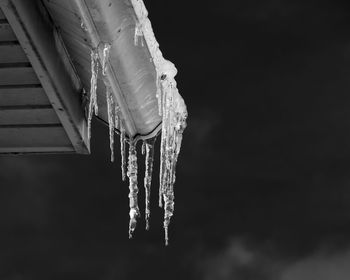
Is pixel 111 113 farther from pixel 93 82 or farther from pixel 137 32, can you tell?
pixel 137 32

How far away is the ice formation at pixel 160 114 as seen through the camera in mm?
3488

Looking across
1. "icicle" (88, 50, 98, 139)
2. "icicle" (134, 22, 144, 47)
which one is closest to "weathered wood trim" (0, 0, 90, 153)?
"icicle" (88, 50, 98, 139)

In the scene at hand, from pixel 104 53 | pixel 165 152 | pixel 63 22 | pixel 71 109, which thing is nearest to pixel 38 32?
pixel 63 22

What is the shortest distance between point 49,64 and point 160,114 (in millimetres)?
618

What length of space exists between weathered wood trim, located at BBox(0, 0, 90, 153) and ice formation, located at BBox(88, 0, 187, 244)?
104 mm

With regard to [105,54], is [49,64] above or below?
above

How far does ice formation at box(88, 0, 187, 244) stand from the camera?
11.4 ft

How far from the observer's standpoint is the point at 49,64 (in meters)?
3.81

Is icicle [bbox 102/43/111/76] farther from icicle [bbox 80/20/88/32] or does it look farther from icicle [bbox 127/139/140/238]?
icicle [bbox 127/139/140/238]

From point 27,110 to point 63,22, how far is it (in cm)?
77

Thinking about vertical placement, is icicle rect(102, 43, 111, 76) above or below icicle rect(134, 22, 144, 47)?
below

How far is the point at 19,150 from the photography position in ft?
15.2

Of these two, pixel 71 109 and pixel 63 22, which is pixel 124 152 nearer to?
pixel 71 109

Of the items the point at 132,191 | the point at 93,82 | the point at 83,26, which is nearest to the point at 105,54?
the point at 83,26
